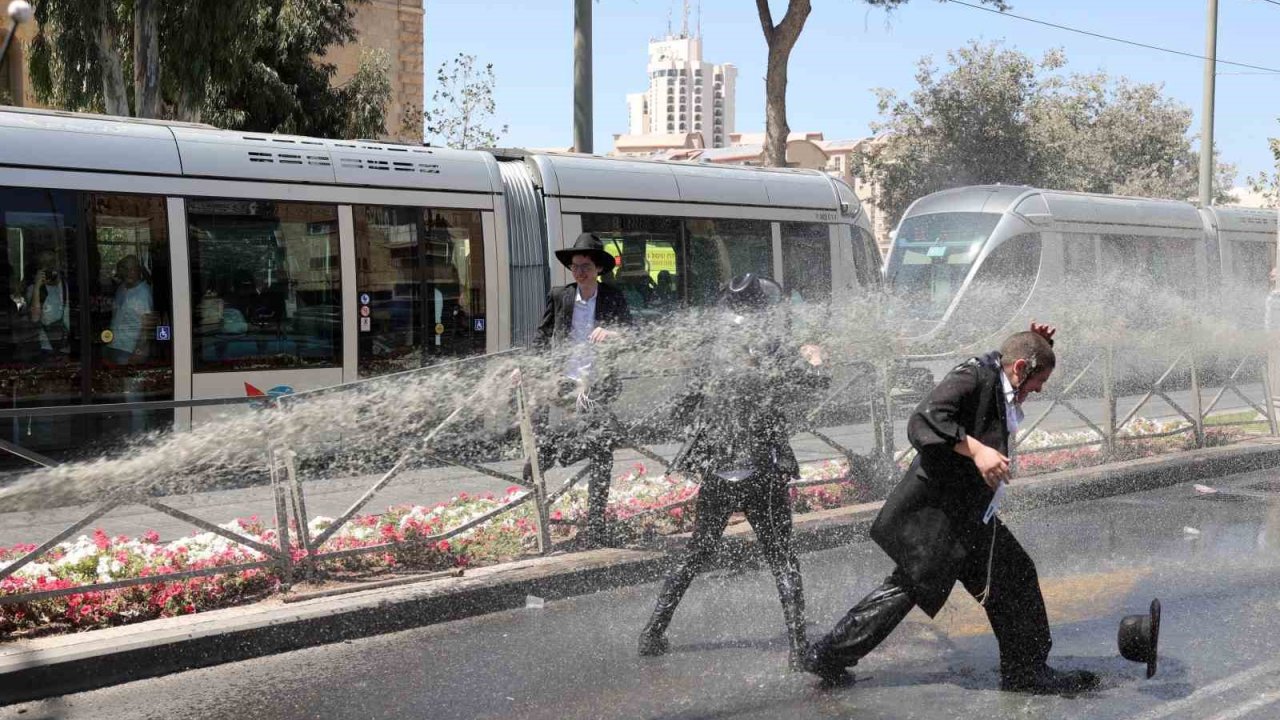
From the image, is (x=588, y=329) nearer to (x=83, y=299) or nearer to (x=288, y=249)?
(x=288, y=249)

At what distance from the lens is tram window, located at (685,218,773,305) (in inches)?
548

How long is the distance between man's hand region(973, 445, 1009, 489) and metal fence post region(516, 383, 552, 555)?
3094 millimetres

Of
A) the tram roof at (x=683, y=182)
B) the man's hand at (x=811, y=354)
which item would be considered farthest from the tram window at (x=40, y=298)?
the man's hand at (x=811, y=354)

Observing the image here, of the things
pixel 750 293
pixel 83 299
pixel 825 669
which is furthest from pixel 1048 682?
pixel 83 299

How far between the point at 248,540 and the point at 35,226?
4972 mm

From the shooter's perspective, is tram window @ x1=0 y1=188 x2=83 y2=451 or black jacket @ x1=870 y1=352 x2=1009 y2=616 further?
tram window @ x1=0 y1=188 x2=83 y2=451

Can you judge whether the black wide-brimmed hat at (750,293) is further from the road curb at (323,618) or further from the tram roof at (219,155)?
the tram roof at (219,155)

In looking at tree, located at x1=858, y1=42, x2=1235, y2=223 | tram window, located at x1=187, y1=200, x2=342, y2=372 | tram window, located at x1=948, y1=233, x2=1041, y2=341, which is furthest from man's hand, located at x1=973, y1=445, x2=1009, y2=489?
tree, located at x1=858, y1=42, x2=1235, y2=223

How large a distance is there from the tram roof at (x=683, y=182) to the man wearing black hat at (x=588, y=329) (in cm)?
576

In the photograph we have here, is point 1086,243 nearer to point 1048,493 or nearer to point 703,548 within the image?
point 1048,493

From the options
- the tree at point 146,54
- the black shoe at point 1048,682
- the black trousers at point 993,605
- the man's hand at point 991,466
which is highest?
the tree at point 146,54

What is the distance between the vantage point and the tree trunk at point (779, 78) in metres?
21.2

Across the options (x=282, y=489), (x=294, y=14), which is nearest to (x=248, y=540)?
(x=282, y=489)

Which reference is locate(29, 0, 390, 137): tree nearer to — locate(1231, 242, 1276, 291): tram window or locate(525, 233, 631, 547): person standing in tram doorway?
locate(525, 233, 631, 547): person standing in tram doorway
